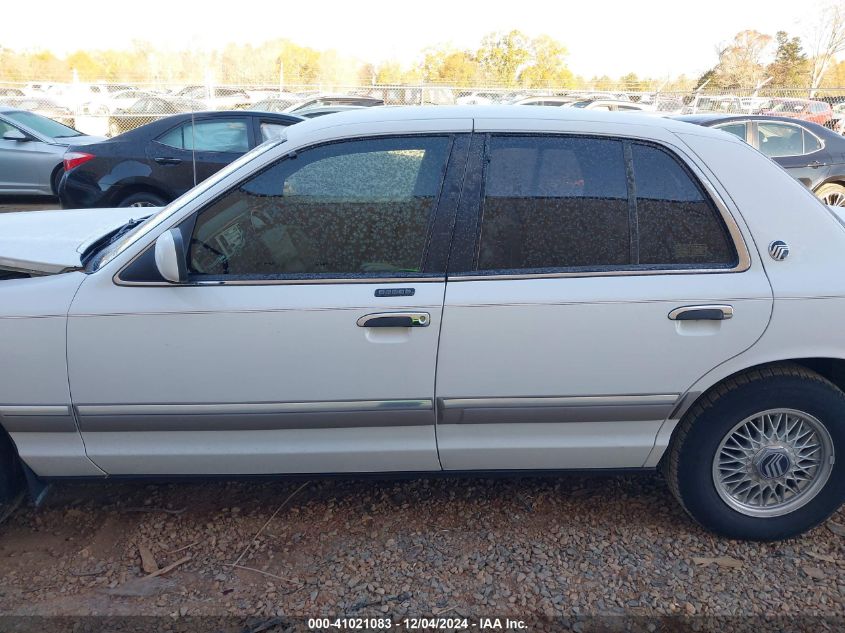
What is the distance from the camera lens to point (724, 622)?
2.46 metres

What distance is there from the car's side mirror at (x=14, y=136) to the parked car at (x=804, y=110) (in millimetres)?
15913

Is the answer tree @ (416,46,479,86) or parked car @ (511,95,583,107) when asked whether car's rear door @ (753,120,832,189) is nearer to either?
parked car @ (511,95,583,107)

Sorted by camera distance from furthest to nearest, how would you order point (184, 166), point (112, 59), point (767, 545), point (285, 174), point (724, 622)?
point (112, 59) → point (184, 166) → point (767, 545) → point (285, 174) → point (724, 622)

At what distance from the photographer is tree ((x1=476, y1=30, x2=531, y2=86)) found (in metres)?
38.6

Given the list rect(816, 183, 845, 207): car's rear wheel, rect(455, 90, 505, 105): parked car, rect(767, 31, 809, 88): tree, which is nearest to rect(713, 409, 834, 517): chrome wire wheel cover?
rect(816, 183, 845, 207): car's rear wheel

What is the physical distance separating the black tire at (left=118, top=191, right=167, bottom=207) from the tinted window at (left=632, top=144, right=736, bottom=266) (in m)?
Result: 5.99

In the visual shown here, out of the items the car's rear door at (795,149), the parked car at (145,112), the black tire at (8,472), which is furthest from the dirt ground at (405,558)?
the parked car at (145,112)

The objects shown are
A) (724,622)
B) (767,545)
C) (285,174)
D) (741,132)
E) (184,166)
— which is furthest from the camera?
(741,132)

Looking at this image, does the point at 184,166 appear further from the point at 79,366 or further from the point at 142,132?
the point at 79,366

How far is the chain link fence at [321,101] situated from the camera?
53.8 feet

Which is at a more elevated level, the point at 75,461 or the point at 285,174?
the point at 285,174

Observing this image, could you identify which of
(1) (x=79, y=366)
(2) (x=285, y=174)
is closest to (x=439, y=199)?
(2) (x=285, y=174)

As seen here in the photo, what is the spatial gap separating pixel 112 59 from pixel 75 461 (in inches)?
2508

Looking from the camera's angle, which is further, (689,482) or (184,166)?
(184,166)
